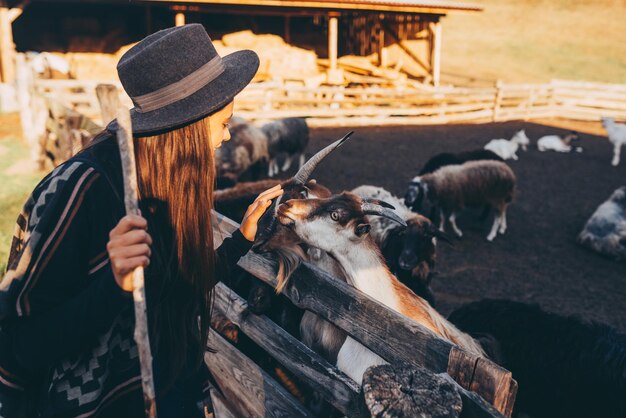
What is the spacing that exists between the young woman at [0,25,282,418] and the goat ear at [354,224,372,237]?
1259mm

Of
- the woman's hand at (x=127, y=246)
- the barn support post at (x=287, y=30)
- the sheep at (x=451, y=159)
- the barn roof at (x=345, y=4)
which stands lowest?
the sheep at (x=451, y=159)

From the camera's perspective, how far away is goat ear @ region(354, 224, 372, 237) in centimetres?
316

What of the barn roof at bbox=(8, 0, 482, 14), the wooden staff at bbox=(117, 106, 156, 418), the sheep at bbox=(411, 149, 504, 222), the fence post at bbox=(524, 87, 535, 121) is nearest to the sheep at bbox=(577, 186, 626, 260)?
the sheep at bbox=(411, 149, 504, 222)

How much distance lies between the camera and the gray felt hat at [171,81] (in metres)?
1.75

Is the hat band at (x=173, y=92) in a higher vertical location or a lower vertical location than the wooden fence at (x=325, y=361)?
higher

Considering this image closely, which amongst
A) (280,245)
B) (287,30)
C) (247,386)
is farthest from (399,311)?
(287,30)

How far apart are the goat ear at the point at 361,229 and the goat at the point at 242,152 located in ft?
23.1

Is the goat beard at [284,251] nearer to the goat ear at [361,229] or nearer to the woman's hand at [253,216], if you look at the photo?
the goat ear at [361,229]

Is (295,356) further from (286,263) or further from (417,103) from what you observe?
(417,103)

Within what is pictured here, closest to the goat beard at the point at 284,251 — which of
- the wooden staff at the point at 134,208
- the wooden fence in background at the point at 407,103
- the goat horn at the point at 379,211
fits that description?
the goat horn at the point at 379,211

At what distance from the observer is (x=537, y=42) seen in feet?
127

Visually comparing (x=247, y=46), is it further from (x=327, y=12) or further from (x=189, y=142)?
(x=189, y=142)

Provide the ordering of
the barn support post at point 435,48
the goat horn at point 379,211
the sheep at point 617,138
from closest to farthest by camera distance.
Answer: the goat horn at point 379,211, the sheep at point 617,138, the barn support post at point 435,48

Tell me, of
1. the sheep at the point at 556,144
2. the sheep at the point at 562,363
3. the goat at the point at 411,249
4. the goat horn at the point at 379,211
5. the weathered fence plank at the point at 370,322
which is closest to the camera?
the weathered fence plank at the point at 370,322
